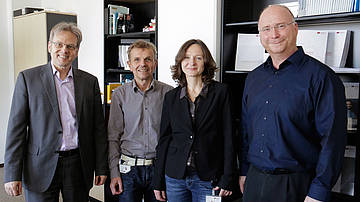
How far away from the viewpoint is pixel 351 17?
2164 millimetres

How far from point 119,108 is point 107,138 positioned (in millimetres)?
209

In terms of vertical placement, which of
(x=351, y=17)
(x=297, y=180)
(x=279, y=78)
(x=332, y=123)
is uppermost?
(x=351, y=17)

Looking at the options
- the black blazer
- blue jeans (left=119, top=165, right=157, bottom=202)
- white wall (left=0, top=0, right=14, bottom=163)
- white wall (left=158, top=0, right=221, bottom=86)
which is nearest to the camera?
the black blazer

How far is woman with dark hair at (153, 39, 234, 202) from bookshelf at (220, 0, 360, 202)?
57 cm

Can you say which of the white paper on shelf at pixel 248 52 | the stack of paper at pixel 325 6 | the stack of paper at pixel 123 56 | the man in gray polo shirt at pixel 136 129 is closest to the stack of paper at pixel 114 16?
the stack of paper at pixel 123 56

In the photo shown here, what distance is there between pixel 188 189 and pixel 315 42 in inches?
49.1

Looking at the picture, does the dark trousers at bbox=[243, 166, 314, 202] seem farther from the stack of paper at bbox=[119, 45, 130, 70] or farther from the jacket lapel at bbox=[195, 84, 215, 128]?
the stack of paper at bbox=[119, 45, 130, 70]

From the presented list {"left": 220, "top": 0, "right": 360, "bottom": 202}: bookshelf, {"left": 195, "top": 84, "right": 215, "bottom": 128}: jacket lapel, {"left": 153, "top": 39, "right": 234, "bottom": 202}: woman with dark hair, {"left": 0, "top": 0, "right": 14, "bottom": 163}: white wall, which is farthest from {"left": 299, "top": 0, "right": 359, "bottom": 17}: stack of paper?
{"left": 0, "top": 0, "right": 14, "bottom": 163}: white wall

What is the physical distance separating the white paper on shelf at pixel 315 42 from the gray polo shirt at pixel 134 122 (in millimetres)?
967

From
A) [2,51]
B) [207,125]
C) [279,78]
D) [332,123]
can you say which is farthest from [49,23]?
[332,123]

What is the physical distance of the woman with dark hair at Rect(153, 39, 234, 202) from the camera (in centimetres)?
197

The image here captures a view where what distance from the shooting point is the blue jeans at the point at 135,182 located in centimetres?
220

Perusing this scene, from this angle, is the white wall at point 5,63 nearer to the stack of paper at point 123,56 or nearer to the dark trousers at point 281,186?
the stack of paper at point 123,56

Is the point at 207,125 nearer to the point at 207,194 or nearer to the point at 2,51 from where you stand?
the point at 207,194
